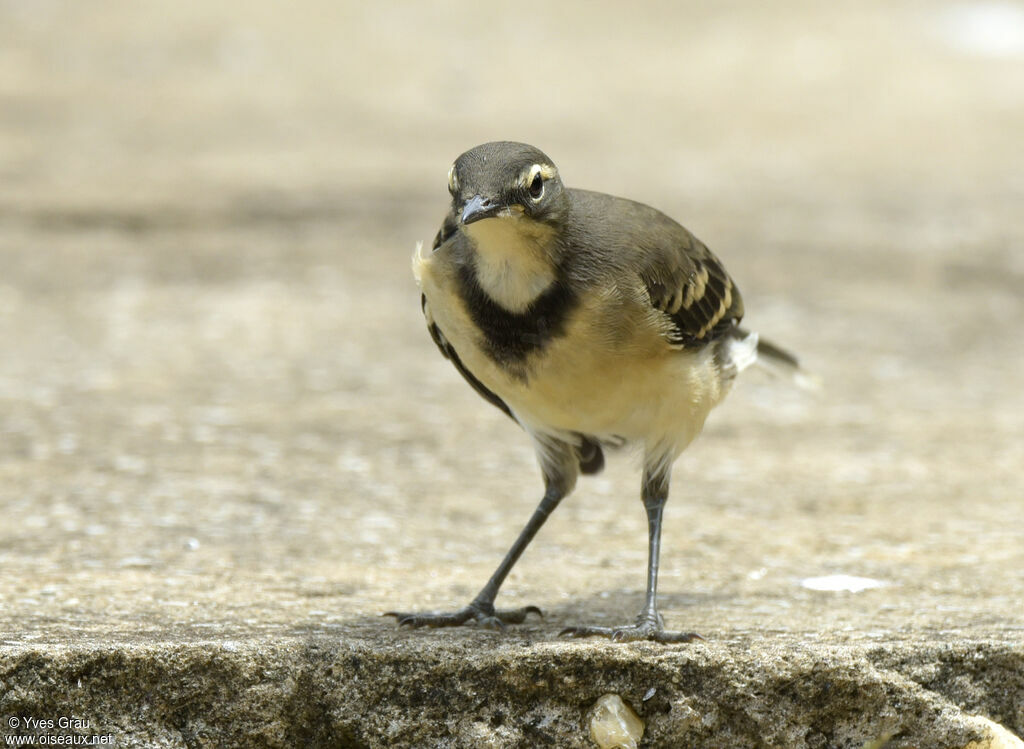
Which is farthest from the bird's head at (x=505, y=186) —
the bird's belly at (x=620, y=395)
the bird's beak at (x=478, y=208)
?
the bird's belly at (x=620, y=395)

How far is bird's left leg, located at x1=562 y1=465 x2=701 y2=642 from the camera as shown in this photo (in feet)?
15.9

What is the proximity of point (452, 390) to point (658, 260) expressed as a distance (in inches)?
169

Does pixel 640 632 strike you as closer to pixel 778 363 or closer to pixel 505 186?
pixel 505 186

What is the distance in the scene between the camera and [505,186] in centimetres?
459

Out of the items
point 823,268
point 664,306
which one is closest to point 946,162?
point 823,268

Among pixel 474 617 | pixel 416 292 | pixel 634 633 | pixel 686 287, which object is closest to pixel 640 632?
pixel 634 633

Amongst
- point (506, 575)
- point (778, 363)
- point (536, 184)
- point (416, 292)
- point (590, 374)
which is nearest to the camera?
point (536, 184)

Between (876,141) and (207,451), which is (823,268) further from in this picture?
(207,451)

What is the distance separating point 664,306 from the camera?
5.13 m

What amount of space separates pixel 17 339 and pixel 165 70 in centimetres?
783

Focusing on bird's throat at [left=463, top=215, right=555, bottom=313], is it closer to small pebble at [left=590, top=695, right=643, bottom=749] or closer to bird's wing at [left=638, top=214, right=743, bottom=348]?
bird's wing at [left=638, top=214, right=743, bottom=348]

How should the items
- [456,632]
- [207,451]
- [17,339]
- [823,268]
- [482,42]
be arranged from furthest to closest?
[482,42], [823,268], [17,339], [207,451], [456,632]

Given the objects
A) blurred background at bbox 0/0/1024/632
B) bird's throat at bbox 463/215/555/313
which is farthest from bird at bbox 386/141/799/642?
blurred background at bbox 0/0/1024/632

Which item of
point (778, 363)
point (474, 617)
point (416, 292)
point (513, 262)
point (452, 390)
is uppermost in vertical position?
point (513, 262)
